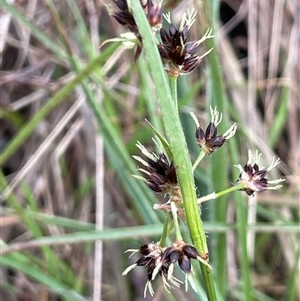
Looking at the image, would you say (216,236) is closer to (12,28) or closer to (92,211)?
(92,211)

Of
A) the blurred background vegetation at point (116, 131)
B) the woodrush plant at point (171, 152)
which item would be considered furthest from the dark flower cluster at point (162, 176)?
the blurred background vegetation at point (116, 131)

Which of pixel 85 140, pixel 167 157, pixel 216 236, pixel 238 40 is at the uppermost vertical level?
pixel 238 40

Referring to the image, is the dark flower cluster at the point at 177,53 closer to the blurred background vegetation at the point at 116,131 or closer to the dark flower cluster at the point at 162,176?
the dark flower cluster at the point at 162,176

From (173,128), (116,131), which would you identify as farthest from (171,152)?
(116,131)

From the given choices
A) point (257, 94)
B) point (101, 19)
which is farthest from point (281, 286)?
point (101, 19)

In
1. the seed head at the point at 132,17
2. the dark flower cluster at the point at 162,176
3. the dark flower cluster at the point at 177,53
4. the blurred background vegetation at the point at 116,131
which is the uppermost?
the blurred background vegetation at the point at 116,131

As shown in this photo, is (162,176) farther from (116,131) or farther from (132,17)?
(116,131)
